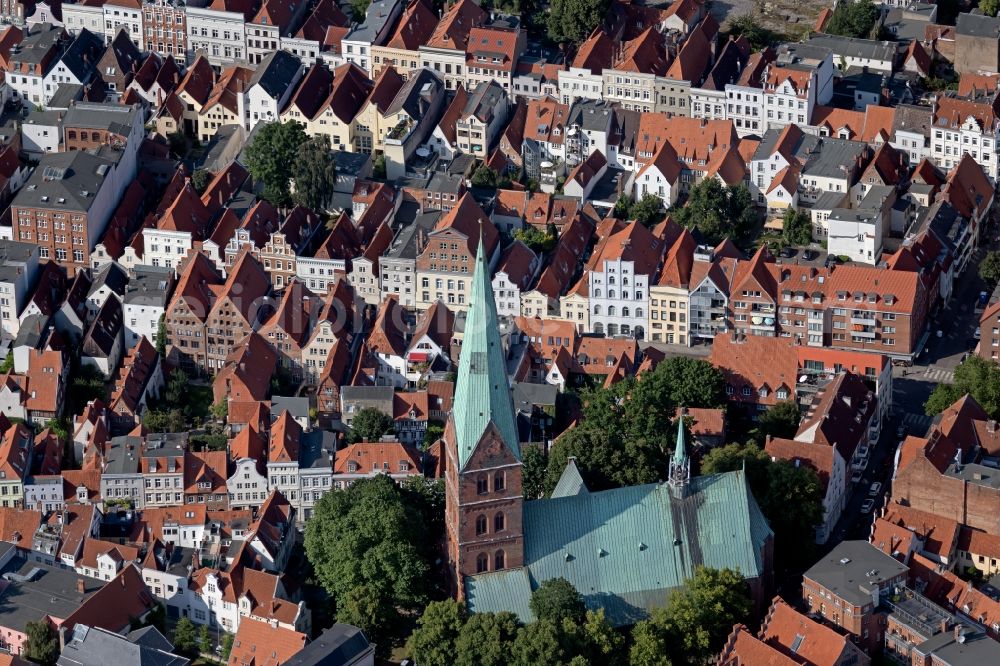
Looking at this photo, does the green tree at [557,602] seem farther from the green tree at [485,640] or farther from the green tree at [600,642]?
the green tree at [485,640]

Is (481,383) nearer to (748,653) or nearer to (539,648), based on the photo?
(539,648)

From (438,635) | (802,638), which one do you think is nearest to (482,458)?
(438,635)

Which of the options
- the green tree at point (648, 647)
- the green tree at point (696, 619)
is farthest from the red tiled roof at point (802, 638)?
the green tree at point (648, 647)

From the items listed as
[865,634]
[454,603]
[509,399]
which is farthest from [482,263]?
[865,634]

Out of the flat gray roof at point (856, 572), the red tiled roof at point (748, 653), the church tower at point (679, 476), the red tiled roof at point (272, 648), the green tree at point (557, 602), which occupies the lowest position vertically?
the red tiled roof at point (272, 648)

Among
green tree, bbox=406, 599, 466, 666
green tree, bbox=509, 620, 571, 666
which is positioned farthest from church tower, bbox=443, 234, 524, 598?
green tree, bbox=509, 620, 571, 666

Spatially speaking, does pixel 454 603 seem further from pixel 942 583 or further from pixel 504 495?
pixel 942 583

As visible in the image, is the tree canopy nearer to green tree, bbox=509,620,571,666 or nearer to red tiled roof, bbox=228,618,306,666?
green tree, bbox=509,620,571,666
